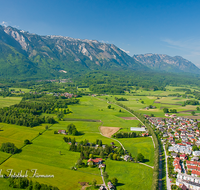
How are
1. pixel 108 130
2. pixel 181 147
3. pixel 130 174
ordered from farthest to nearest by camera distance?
pixel 108 130
pixel 181 147
pixel 130 174

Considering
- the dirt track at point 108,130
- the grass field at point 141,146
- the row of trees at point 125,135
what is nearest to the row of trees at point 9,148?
the dirt track at point 108,130

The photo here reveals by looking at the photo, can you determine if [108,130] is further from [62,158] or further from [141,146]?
[62,158]

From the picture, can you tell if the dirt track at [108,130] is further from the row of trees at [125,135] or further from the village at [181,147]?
the village at [181,147]

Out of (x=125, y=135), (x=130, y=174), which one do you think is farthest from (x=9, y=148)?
(x=125, y=135)

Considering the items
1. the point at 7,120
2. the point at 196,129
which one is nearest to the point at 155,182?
the point at 196,129

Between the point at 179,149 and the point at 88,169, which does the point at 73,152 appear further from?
the point at 179,149

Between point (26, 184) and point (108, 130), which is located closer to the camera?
point (26, 184)
